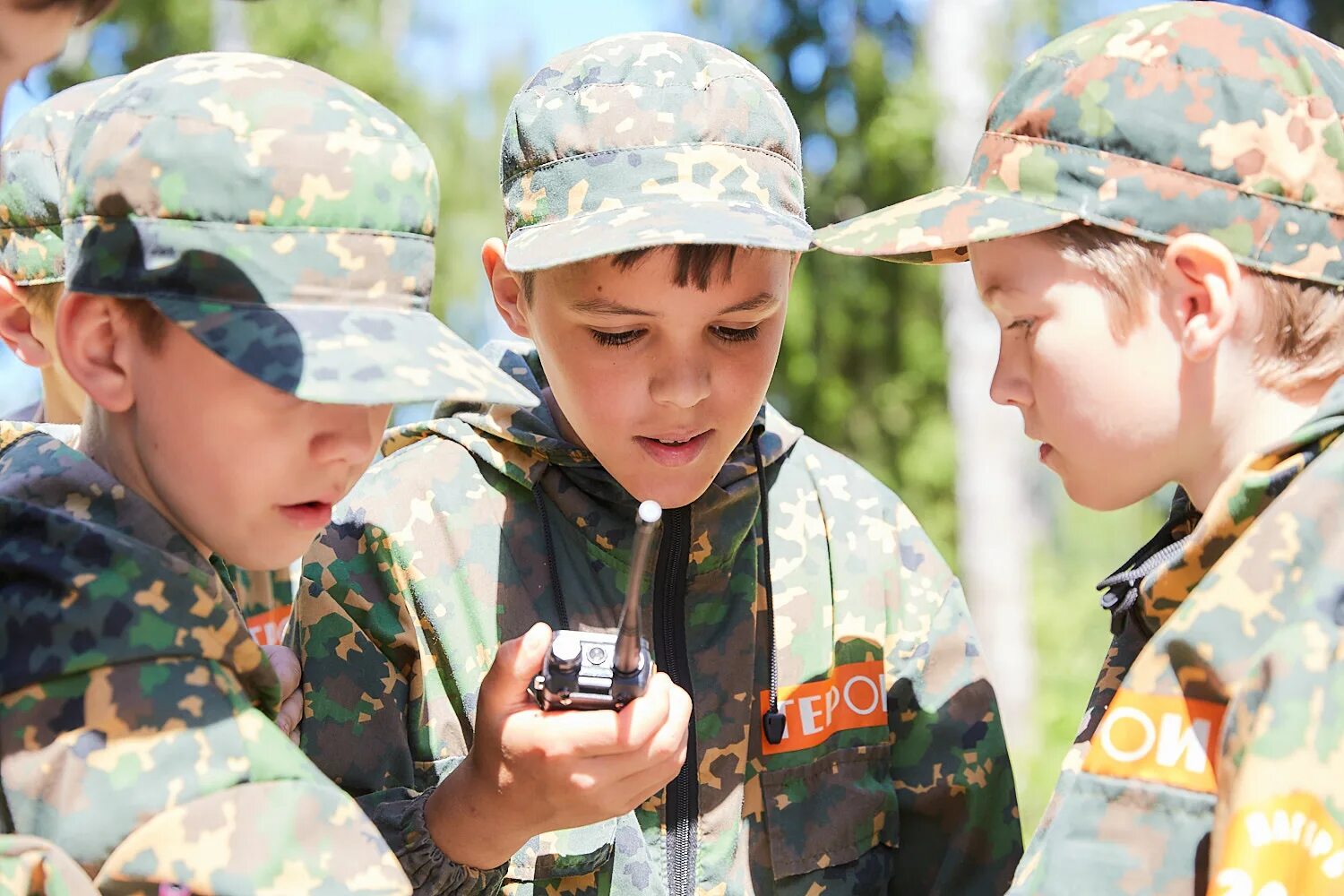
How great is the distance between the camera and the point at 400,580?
2398mm

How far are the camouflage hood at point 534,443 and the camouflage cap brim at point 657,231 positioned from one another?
0.36 m

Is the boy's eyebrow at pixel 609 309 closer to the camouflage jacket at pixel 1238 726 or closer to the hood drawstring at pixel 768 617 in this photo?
the hood drawstring at pixel 768 617

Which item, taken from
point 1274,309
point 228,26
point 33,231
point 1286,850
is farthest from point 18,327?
point 228,26

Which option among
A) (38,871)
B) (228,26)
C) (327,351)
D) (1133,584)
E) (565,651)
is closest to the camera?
(38,871)

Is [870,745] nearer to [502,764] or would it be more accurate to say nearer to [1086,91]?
[502,764]

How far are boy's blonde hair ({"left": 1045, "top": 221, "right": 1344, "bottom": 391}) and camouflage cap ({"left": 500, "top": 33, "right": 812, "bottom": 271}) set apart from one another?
490 mm

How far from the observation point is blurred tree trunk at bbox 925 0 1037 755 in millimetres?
9008

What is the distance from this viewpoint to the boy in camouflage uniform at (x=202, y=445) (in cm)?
158

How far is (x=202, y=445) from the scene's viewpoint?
70.7 inches

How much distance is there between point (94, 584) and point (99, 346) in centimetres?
34

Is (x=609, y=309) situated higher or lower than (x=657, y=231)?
lower

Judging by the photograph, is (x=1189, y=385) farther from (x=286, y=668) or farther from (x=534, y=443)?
(x=286, y=668)

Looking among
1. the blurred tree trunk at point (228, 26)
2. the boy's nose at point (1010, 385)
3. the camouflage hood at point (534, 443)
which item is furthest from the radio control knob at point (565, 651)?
the blurred tree trunk at point (228, 26)

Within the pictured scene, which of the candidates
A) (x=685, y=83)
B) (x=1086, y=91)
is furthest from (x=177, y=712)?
(x=1086, y=91)
